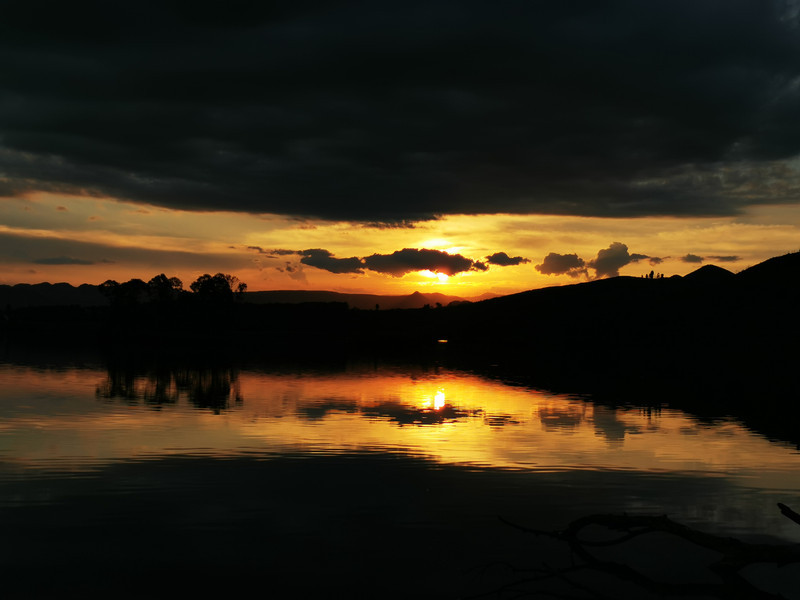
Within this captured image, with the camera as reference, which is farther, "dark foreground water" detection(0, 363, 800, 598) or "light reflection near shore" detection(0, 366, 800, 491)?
"light reflection near shore" detection(0, 366, 800, 491)

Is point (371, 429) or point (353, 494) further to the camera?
point (371, 429)

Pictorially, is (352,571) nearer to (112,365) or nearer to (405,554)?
(405,554)

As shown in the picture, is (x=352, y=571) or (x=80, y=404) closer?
(x=352, y=571)

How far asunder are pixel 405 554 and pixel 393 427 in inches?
1013

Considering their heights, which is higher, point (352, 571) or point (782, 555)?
point (782, 555)

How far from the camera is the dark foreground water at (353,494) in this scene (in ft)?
61.9

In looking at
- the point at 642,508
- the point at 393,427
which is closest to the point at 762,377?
the point at 393,427

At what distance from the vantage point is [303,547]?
827 inches

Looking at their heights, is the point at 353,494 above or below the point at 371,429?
below

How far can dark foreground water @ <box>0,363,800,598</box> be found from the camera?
18.9 meters

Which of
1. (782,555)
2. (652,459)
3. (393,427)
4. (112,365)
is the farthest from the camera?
(112,365)

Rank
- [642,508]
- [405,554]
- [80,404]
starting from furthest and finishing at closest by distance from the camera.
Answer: [80,404] < [642,508] < [405,554]

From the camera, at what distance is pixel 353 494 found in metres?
27.3

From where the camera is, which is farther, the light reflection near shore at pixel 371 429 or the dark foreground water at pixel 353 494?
the light reflection near shore at pixel 371 429
